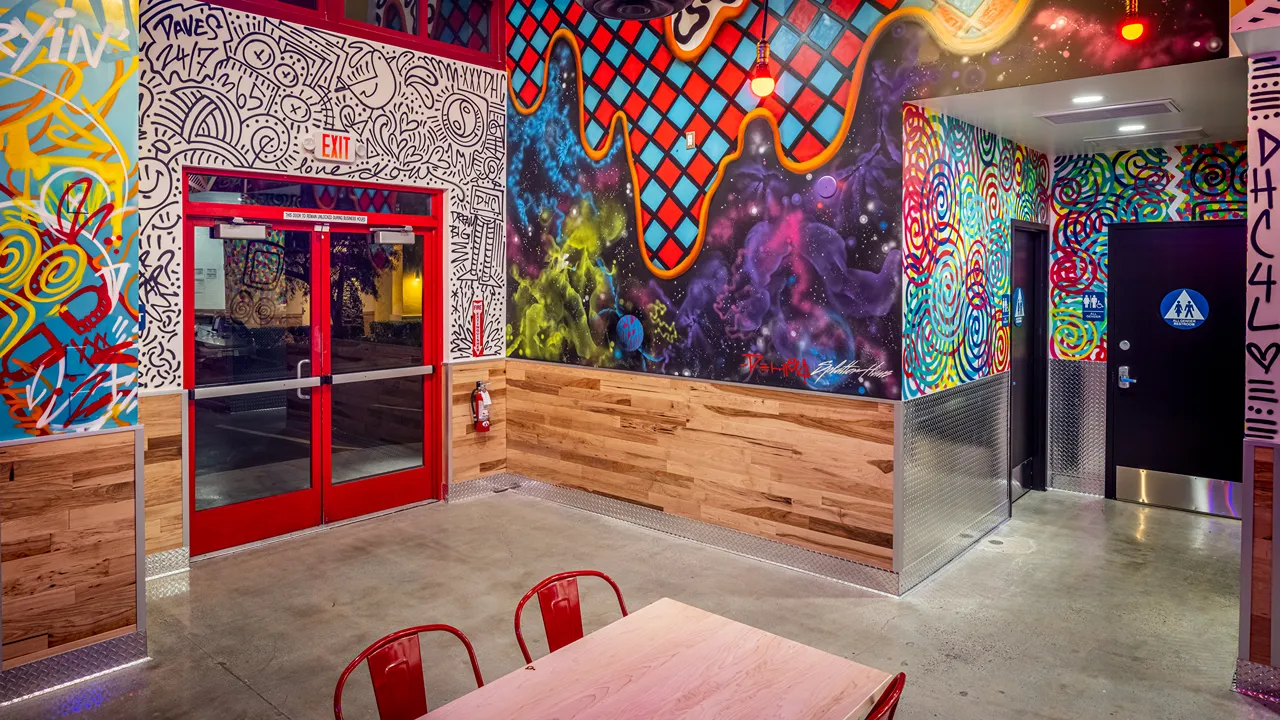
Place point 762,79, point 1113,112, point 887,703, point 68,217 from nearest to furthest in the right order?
point 887,703
point 68,217
point 762,79
point 1113,112

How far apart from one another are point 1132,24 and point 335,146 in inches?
184

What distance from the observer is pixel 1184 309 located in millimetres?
6117

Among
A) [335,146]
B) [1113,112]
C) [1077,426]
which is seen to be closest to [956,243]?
[1113,112]

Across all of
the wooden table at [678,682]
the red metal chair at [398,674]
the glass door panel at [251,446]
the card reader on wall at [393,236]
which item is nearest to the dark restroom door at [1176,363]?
the wooden table at [678,682]

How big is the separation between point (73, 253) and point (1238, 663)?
5325 mm

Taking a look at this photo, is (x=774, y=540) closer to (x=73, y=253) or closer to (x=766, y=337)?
(x=766, y=337)

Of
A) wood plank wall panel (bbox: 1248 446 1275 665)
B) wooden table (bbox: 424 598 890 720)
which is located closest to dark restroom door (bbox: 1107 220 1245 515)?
wood plank wall panel (bbox: 1248 446 1275 665)

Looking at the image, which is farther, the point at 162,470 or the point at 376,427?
the point at 376,427

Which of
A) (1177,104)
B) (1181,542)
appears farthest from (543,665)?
(1181,542)

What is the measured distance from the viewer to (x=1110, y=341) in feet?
21.2

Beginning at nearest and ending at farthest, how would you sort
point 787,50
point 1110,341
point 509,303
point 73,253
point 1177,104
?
point 73,253, point 1177,104, point 787,50, point 1110,341, point 509,303

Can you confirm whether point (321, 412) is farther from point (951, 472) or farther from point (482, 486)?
point (951, 472)

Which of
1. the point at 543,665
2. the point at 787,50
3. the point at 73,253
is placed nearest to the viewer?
the point at 543,665
